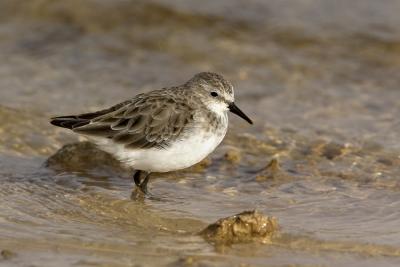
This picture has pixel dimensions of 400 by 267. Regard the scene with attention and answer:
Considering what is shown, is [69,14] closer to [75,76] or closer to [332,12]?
[75,76]

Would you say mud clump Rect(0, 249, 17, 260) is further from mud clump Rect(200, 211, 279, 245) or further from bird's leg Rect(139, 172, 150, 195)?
bird's leg Rect(139, 172, 150, 195)

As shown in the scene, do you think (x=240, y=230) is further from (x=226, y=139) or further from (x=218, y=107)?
(x=226, y=139)

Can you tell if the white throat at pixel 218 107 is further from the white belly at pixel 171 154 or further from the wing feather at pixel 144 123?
the white belly at pixel 171 154

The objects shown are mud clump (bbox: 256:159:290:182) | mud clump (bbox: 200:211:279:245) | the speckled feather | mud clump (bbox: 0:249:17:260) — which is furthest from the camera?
mud clump (bbox: 256:159:290:182)

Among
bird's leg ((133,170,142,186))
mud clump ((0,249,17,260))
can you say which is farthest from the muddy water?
bird's leg ((133,170,142,186))

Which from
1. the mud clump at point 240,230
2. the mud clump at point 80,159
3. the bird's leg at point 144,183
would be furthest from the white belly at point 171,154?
→ the mud clump at point 240,230

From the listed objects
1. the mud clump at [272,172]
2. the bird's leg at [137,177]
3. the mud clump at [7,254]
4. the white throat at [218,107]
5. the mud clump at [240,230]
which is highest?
the white throat at [218,107]

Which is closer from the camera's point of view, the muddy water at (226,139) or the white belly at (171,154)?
the muddy water at (226,139)
